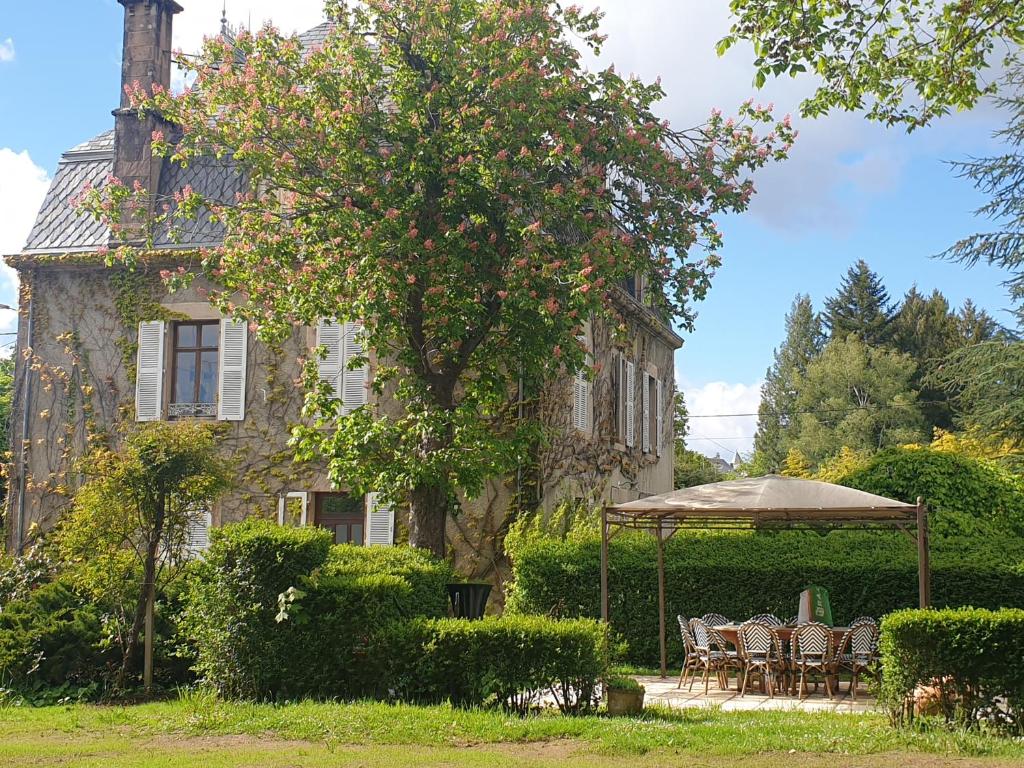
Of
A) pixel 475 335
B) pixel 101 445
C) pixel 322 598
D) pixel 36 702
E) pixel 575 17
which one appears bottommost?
pixel 36 702

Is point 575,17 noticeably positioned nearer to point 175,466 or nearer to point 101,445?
point 175,466

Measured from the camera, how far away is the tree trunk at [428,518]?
15.0m

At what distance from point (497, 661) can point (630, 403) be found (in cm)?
1209

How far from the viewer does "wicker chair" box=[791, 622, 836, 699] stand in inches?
444

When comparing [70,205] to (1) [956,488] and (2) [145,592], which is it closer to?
(2) [145,592]

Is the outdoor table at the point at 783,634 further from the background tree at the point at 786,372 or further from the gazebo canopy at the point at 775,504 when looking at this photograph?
the background tree at the point at 786,372

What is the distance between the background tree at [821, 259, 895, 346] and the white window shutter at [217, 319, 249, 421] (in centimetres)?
3417

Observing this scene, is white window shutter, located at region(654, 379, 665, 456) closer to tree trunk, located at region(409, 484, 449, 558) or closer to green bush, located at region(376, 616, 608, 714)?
tree trunk, located at region(409, 484, 449, 558)

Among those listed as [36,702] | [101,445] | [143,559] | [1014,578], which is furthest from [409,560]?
[101,445]

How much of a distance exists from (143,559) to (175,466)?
1.08 meters

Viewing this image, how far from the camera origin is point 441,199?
1416 cm

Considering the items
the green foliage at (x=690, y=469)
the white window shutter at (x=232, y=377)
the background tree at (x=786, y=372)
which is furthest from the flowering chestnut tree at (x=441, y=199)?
the background tree at (x=786, y=372)

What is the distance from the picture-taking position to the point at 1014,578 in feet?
43.0

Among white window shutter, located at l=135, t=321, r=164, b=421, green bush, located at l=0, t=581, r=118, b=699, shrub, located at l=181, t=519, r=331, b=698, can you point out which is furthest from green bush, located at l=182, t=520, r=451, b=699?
white window shutter, located at l=135, t=321, r=164, b=421
